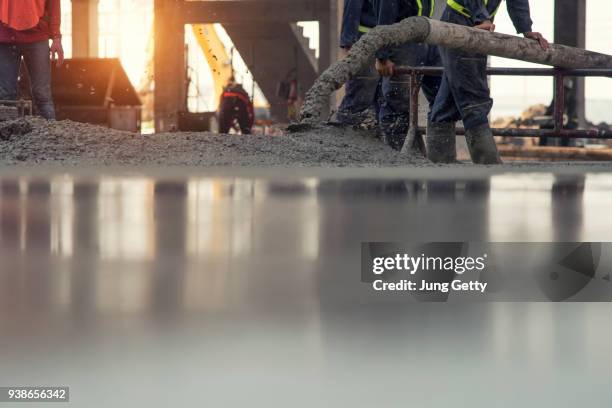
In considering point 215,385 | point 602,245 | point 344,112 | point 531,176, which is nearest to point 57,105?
point 344,112

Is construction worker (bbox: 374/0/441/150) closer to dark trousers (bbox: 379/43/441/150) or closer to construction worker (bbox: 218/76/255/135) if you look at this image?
dark trousers (bbox: 379/43/441/150)

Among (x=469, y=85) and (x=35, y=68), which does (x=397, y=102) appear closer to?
(x=469, y=85)

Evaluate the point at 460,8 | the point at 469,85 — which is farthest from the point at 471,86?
the point at 460,8

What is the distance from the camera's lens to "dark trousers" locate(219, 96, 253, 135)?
14.4m

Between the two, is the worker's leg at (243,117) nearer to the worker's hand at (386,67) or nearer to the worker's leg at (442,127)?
the worker's hand at (386,67)

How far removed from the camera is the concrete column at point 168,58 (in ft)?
69.1

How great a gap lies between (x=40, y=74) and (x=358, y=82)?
2.43 metres

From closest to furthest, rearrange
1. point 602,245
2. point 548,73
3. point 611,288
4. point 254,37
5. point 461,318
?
point 461,318 → point 611,288 → point 602,245 → point 548,73 → point 254,37

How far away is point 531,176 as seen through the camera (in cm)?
505

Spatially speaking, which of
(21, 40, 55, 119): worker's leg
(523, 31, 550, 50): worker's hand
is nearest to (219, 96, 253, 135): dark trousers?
(21, 40, 55, 119): worker's leg

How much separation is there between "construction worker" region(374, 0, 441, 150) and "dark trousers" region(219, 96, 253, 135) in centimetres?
687

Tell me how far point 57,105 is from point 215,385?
1208cm

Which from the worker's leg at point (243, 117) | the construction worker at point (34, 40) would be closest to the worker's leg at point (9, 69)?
the construction worker at point (34, 40)

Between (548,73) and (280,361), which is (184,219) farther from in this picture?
(548,73)
